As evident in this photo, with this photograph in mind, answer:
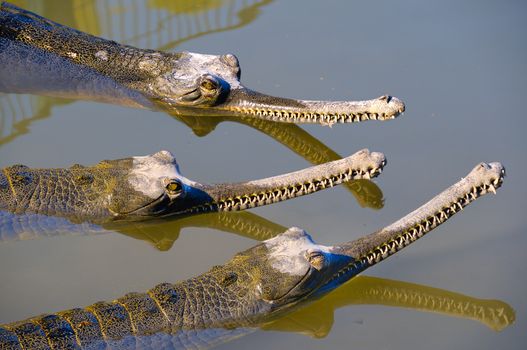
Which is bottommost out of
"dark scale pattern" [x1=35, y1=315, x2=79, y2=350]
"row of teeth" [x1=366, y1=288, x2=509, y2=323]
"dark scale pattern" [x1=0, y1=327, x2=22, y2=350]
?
"dark scale pattern" [x1=0, y1=327, x2=22, y2=350]

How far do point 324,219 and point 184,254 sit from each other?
1276mm

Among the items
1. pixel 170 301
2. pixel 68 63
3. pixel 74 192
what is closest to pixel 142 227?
pixel 74 192

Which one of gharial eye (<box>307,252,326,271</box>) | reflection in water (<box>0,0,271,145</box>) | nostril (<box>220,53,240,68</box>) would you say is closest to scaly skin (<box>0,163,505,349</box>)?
gharial eye (<box>307,252,326,271</box>)

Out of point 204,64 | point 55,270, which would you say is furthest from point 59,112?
point 55,270

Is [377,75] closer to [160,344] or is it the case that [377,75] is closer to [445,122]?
[445,122]

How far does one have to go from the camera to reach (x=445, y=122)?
9.12 metres

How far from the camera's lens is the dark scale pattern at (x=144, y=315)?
648 cm

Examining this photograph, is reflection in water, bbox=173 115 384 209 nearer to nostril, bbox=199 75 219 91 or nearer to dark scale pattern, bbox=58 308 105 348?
nostril, bbox=199 75 219 91

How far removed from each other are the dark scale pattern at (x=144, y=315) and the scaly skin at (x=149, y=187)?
106cm

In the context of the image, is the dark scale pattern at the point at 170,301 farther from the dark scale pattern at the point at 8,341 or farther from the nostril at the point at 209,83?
the nostril at the point at 209,83

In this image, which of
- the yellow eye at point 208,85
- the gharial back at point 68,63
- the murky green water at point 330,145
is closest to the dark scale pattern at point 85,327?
the murky green water at point 330,145

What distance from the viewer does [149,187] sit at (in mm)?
7449

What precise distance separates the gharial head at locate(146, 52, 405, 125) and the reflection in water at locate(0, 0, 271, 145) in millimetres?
1175

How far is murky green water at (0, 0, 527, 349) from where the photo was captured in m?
7.01
